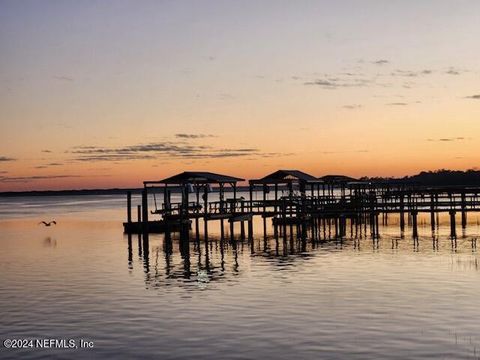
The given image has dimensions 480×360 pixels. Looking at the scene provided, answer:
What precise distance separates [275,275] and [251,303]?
21.4 ft

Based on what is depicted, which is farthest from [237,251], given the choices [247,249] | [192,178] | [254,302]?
[254,302]

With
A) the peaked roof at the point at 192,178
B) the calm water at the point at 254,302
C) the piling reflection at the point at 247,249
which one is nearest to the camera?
the calm water at the point at 254,302

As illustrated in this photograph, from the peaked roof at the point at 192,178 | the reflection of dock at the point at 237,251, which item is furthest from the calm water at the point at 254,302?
the peaked roof at the point at 192,178

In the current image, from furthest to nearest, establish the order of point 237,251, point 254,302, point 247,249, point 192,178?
point 192,178 → point 247,249 → point 237,251 → point 254,302

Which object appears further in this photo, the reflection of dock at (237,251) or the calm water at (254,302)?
the reflection of dock at (237,251)

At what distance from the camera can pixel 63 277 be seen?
103ft

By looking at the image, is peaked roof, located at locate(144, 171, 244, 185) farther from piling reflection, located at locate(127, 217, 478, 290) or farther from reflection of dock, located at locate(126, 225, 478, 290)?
reflection of dock, located at locate(126, 225, 478, 290)

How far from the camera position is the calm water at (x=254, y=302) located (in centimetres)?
1756

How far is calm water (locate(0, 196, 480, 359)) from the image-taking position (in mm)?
17562

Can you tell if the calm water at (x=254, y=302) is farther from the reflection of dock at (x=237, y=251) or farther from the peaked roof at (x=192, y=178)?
the peaked roof at (x=192, y=178)

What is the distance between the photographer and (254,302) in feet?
76.9

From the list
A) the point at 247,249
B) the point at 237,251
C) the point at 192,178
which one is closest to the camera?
the point at 237,251

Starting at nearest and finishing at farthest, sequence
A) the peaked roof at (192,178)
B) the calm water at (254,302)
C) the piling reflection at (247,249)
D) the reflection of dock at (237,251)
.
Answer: the calm water at (254,302) < the reflection of dock at (237,251) < the piling reflection at (247,249) < the peaked roof at (192,178)

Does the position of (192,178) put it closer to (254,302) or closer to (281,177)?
(281,177)
